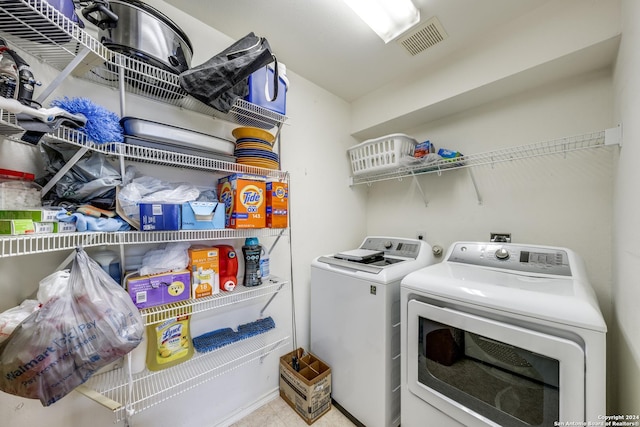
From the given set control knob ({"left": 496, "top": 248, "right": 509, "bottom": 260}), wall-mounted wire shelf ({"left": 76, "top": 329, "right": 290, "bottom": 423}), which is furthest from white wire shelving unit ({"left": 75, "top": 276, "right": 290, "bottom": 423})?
control knob ({"left": 496, "top": 248, "right": 509, "bottom": 260})

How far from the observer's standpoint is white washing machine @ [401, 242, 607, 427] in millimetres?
759

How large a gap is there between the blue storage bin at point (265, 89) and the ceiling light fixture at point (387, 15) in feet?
1.71

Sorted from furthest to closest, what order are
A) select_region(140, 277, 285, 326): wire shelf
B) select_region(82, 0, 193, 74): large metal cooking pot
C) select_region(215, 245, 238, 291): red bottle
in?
select_region(215, 245, 238, 291): red bottle
select_region(140, 277, 285, 326): wire shelf
select_region(82, 0, 193, 74): large metal cooking pot

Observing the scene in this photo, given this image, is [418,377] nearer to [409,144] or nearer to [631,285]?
[631,285]

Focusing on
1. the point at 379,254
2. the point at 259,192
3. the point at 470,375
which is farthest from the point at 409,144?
the point at 470,375

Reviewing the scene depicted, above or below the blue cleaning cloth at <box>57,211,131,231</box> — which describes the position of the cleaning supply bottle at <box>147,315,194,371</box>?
below

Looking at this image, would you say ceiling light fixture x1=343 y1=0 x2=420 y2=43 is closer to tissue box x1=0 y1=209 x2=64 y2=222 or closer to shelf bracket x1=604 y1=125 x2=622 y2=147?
shelf bracket x1=604 y1=125 x2=622 y2=147

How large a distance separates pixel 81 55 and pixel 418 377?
1.92 metres

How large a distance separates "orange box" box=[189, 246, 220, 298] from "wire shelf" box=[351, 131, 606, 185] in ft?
4.93

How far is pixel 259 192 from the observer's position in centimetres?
128

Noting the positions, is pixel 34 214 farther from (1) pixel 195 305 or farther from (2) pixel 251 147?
(2) pixel 251 147

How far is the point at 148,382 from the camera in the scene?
43.1 inches

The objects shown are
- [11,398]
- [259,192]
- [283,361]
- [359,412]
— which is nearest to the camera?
[11,398]

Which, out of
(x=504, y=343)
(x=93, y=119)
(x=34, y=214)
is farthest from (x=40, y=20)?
(x=504, y=343)
